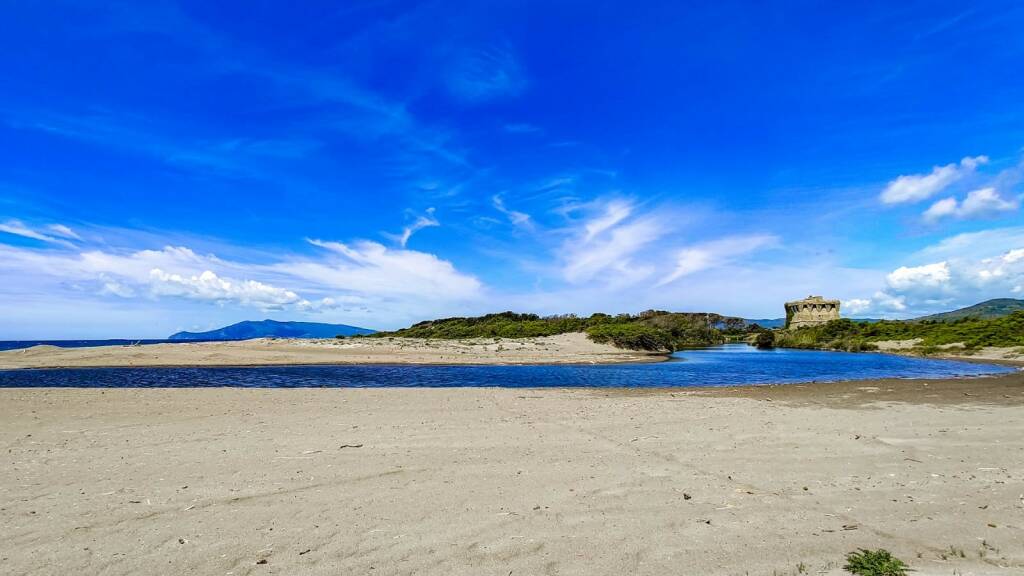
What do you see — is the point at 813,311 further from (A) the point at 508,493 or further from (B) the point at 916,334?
(A) the point at 508,493

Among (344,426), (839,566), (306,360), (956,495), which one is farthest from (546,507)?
(306,360)

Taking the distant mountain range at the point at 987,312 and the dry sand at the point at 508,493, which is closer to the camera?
the dry sand at the point at 508,493

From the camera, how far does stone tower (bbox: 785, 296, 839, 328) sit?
244 ft

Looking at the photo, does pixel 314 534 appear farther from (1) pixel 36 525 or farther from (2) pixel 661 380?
(2) pixel 661 380

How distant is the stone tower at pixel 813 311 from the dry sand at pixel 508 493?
228ft

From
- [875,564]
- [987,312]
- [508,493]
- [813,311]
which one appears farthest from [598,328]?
[987,312]

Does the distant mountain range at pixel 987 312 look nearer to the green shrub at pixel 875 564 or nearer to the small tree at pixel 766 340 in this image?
the small tree at pixel 766 340

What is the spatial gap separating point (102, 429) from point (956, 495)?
14.9 metres

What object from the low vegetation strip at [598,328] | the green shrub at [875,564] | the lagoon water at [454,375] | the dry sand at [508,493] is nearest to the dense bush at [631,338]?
the low vegetation strip at [598,328]

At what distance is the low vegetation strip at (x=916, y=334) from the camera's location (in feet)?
141

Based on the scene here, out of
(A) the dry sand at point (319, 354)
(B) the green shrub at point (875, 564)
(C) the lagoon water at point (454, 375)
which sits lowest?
(B) the green shrub at point (875, 564)

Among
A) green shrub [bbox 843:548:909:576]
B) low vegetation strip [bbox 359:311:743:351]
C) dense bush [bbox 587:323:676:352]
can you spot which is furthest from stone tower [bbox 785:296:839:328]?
green shrub [bbox 843:548:909:576]

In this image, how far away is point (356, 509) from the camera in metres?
5.93

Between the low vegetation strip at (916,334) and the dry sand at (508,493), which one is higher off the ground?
the low vegetation strip at (916,334)
